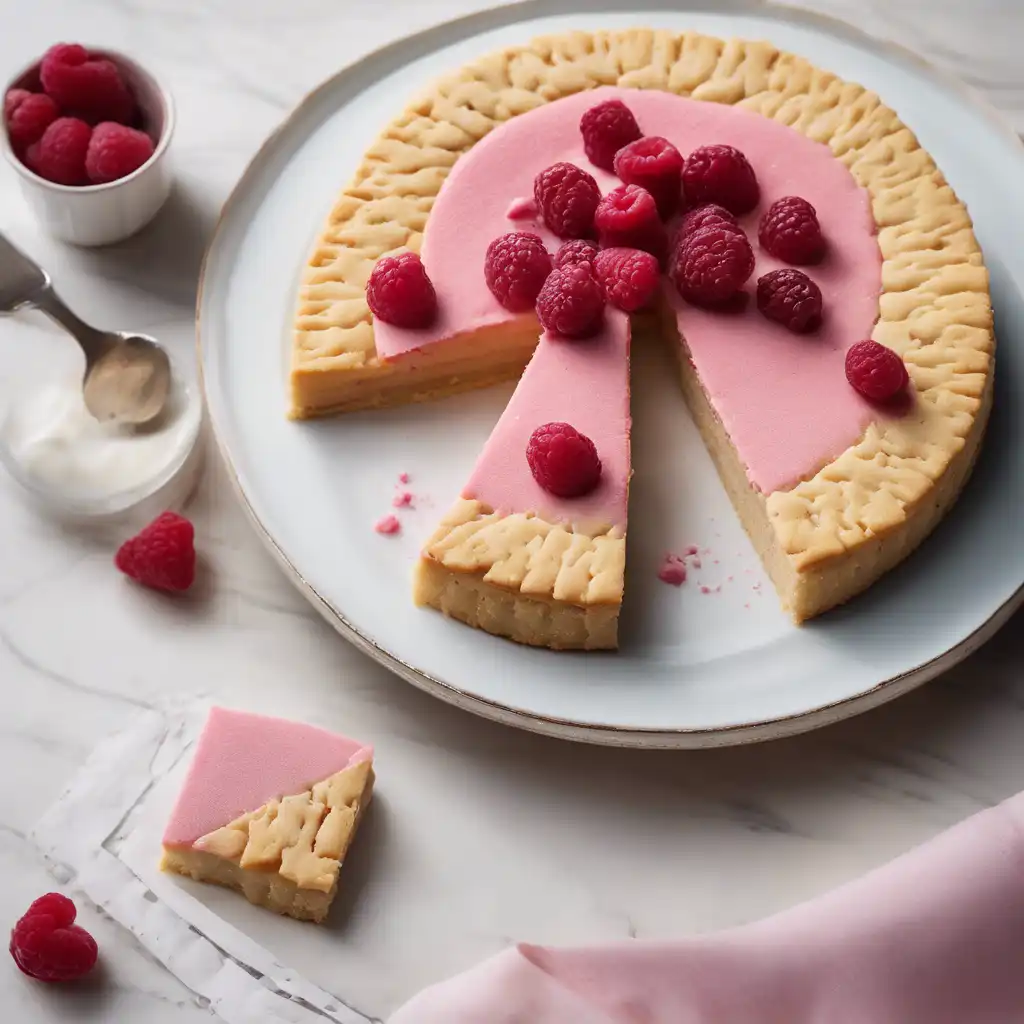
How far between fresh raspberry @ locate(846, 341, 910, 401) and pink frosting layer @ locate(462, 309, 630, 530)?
474 mm

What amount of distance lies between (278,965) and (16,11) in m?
2.67

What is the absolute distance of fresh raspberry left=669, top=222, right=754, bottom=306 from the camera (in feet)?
10.3

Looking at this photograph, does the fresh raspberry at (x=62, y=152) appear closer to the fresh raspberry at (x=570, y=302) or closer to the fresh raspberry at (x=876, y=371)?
the fresh raspberry at (x=570, y=302)

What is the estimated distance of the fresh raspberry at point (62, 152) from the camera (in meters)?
3.44

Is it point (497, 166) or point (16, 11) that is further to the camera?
point (16, 11)

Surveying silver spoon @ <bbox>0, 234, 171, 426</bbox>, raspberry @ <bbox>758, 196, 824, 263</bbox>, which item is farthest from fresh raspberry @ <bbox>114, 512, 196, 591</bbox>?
raspberry @ <bbox>758, 196, 824, 263</bbox>

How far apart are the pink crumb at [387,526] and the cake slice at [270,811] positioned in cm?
46

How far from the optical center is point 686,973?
2.59 m

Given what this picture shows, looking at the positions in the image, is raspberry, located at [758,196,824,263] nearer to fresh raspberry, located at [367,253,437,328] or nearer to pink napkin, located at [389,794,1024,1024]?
fresh raspberry, located at [367,253,437,328]

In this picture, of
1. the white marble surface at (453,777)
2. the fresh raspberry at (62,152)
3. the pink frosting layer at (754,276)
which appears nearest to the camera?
the white marble surface at (453,777)

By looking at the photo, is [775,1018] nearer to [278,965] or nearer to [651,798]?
[651,798]

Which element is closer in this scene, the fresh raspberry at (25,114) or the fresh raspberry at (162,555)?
the fresh raspberry at (162,555)

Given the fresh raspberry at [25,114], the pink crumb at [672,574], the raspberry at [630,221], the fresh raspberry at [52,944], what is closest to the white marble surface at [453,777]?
the fresh raspberry at [52,944]

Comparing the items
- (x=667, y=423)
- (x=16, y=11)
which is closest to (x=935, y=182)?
(x=667, y=423)
